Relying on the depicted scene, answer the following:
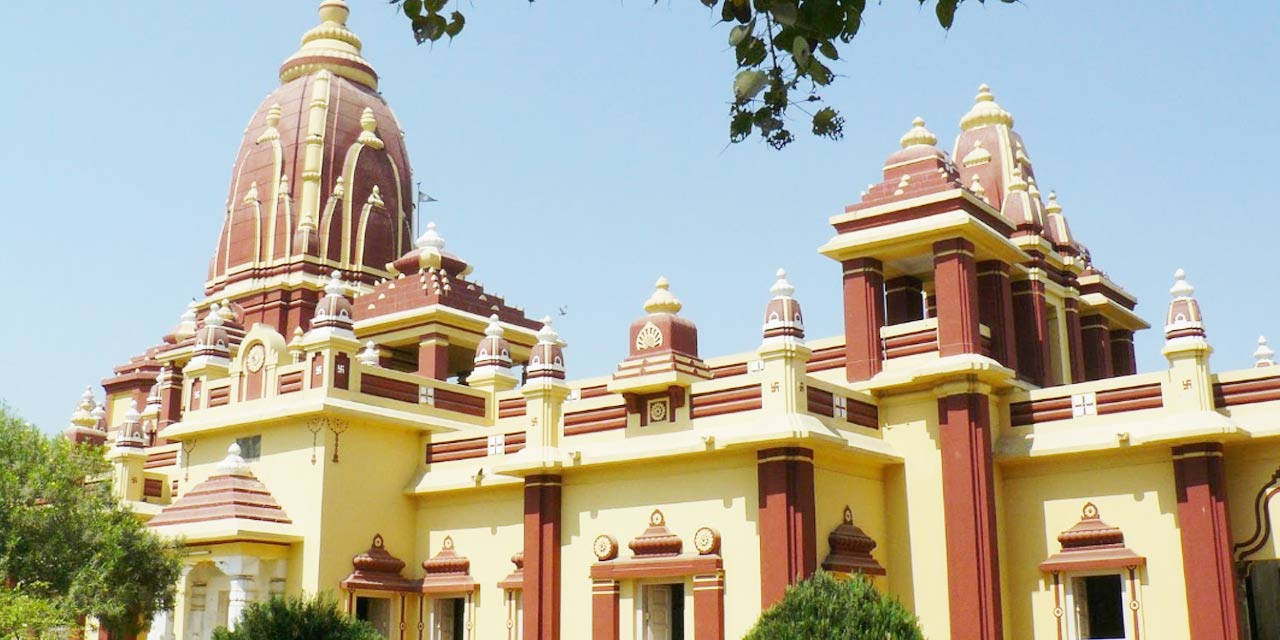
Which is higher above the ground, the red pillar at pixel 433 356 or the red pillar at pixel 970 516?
the red pillar at pixel 433 356

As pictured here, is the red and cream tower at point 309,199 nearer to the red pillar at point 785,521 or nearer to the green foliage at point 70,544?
the green foliage at point 70,544

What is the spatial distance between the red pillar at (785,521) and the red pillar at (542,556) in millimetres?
3618

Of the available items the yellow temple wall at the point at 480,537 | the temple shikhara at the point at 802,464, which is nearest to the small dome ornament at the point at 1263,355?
the temple shikhara at the point at 802,464

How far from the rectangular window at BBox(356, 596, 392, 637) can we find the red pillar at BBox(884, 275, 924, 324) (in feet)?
29.7

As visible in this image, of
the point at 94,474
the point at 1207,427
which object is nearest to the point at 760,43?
the point at 1207,427

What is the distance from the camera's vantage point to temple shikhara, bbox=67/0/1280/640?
59.7ft

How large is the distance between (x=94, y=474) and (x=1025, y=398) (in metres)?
14.4

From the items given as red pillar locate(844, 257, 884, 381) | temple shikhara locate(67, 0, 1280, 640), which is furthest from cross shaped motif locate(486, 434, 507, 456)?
red pillar locate(844, 257, 884, 381)

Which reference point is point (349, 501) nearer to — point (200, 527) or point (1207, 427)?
point (200, 527)

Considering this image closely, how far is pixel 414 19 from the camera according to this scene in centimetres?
630

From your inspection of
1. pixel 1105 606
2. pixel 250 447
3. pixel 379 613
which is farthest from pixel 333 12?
pixel 1105 606

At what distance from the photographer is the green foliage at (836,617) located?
14.6 meters

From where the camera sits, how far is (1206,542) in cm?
1747

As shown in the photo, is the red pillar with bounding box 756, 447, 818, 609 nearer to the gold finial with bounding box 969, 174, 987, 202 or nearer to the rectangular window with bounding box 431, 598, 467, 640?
the rectangular window with bounding box 431, 598, 467, 640
